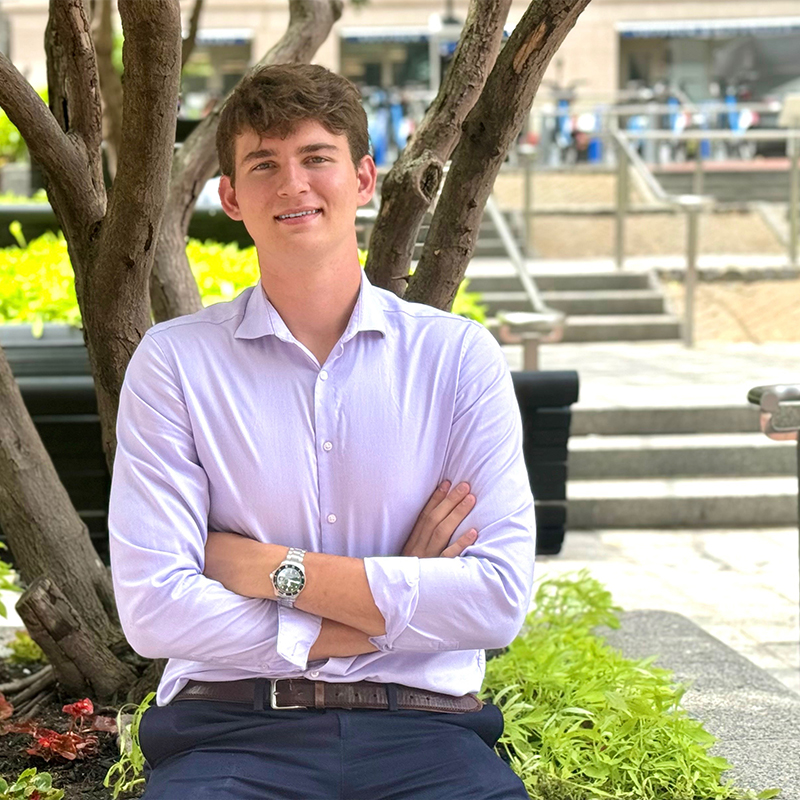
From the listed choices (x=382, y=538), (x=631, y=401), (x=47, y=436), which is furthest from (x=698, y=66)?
(x=382, y=538)

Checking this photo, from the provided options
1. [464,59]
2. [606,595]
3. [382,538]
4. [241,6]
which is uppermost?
[241,6]

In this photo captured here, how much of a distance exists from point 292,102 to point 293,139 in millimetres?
66

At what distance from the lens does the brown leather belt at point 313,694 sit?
7.76 feet

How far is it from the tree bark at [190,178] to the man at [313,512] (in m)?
1.36

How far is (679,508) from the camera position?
6977 millimetres

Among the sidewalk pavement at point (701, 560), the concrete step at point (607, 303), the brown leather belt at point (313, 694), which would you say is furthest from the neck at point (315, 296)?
the concrete step at point (607, 303)

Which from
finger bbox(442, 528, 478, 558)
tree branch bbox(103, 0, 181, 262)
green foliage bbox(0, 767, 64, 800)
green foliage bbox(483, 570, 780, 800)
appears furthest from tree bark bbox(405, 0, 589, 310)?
green foliage bbox(0, 767, 64, 800)

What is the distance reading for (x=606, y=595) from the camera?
432 cm

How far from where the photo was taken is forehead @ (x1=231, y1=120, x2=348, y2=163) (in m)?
2.43

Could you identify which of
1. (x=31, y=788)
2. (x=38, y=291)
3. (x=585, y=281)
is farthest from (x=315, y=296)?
(x=585, y=281)

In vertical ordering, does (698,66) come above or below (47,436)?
above

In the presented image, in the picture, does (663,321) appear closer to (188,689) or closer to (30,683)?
(30,683)

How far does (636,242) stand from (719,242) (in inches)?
43.1

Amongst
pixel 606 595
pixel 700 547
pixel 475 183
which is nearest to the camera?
pixel 475 183
